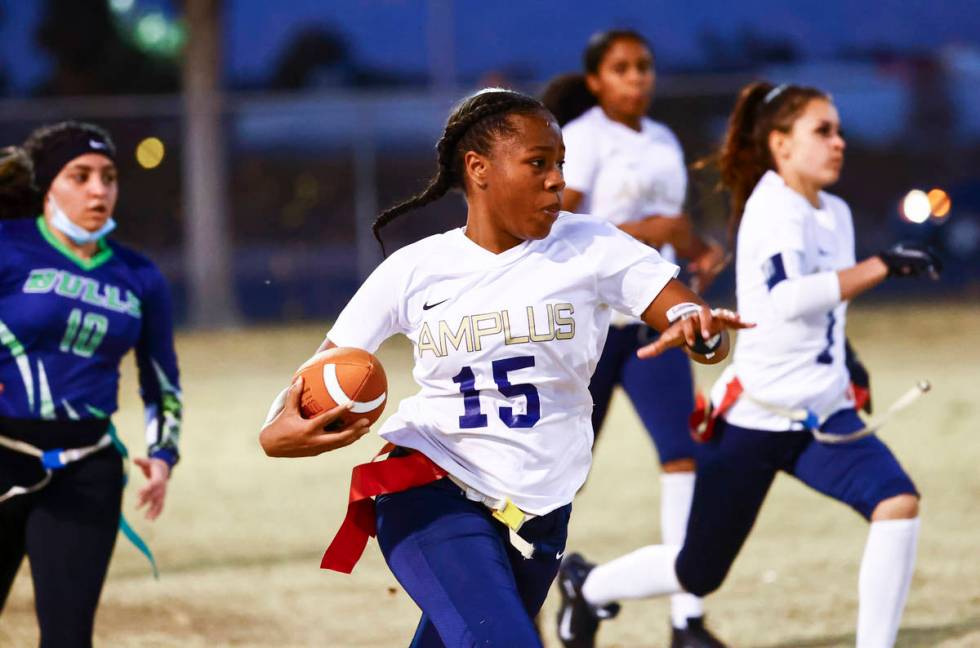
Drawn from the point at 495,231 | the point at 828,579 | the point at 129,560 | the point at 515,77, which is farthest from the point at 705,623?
the point at 515,77

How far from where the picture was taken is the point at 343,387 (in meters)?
3.89


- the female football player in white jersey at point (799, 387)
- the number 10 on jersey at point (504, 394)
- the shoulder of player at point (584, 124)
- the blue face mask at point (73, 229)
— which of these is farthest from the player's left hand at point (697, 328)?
the shoulder of player at point (584, 124)

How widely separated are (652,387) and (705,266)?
2.10 ft

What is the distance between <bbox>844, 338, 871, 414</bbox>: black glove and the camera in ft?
18.9

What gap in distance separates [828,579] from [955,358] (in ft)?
27.3

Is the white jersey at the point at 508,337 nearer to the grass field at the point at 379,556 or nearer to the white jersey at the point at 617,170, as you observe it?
the white jersey at the point at 617,170

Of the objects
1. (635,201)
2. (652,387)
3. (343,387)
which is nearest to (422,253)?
(343,387)

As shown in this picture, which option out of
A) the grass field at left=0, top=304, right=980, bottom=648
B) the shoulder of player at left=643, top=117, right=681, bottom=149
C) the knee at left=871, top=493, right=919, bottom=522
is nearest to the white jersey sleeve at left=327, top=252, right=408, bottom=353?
the knee at left=871, top=493, right=919, bottom=522

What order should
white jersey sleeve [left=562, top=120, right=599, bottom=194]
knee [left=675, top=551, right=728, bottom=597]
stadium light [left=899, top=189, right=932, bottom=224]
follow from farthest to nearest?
white jersey sleeve [left=562, top=120, right=599, bottom=194] → knee [left=675, top=551, right=728, bottom=597] → stadium light [left=899, top=189, right=932, bottom=224]

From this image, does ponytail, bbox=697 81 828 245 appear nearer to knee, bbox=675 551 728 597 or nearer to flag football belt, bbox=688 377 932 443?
flag football belt, bbox=688 377 932 443

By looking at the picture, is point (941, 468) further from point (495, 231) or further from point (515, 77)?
point (515, 77)

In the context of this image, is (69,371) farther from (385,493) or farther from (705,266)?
(705,266)

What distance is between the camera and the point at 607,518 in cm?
919

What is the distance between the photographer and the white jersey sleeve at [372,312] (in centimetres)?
417
